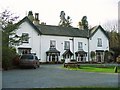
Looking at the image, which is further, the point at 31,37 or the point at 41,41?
the point at 41,41

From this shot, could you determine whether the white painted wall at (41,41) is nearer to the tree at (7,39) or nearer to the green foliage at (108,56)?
the green foliage at (108,56)

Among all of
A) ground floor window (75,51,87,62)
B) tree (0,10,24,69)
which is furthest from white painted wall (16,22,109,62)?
tree (0,10,24,69)

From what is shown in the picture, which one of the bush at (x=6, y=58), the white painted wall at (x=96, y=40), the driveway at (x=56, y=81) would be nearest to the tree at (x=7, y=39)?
the bush at (x=6, y=58)

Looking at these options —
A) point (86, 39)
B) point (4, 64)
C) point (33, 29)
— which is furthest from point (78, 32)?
point (4, 64)

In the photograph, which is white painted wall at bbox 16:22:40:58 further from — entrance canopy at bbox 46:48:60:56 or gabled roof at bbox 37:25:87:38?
entrance canopy at bbox 46:48:60:56

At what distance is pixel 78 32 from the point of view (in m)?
64.2

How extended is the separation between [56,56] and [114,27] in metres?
37.1

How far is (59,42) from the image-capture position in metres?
59.0

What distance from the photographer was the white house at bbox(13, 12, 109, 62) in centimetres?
5372

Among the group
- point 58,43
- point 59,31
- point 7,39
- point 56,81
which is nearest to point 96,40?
point 59,31

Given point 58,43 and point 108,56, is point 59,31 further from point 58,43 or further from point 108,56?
point 108,56

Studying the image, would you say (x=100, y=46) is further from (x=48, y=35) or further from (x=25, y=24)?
(x=25, y=24)

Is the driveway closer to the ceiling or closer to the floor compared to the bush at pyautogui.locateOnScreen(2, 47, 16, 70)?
closer to the floor

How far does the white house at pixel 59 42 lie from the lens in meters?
53.7
